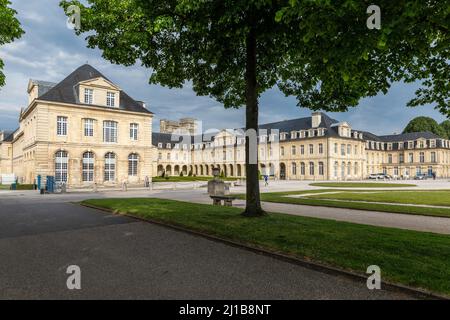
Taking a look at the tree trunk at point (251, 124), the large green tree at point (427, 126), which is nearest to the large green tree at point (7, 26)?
the tree trunk at point (251, 124)

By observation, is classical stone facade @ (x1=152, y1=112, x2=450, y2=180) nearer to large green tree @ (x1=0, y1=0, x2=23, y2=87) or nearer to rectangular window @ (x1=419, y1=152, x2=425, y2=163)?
rectangular window @ (x1=419, y1=152, x2=425, y2=163)

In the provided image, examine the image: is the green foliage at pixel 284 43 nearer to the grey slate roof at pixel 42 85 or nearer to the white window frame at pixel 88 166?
the white window frame at pixel 88 166

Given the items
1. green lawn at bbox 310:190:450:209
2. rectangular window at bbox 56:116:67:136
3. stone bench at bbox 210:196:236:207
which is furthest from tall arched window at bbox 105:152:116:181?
green lawn at bbox 310:190:450:209

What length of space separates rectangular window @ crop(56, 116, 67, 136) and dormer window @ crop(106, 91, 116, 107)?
546 cm

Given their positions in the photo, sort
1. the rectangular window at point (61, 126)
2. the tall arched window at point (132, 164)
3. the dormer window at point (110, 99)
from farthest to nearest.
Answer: the tall arched window at point (132, 164)
the dormer window at point (110, 99)
the rectangular window at point (61, 126)

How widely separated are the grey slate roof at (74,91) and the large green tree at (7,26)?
2067 cm

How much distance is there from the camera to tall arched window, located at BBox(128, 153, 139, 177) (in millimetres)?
39250

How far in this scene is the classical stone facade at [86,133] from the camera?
33656mm

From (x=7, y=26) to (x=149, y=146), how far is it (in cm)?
2697

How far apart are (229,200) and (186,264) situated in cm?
957

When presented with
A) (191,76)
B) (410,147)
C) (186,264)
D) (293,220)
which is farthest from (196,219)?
(410,147)

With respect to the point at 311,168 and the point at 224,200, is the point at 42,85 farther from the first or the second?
the point at 311,168
